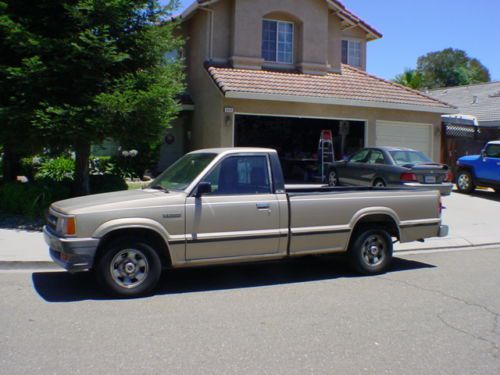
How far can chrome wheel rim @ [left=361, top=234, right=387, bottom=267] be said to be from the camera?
311 inches

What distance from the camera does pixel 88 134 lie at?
1088 centimetres

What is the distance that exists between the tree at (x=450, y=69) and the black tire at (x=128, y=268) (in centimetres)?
5373

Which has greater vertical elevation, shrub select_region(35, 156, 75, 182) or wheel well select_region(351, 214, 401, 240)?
shrub select_region(35, 156, 75, 182)

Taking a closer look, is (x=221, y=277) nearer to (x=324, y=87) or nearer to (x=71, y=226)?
(x=71, y=226)

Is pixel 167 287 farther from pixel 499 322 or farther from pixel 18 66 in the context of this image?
pixel 18 66

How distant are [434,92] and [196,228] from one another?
3453 cm

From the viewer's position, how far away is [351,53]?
76.2ft

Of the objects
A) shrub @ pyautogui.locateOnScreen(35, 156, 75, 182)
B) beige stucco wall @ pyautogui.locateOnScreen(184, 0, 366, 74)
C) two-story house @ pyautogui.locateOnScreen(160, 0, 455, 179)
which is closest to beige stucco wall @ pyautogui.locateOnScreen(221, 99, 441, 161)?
two-story house @ pyautogui.locateOnScreen(160, 0, 455, 179)

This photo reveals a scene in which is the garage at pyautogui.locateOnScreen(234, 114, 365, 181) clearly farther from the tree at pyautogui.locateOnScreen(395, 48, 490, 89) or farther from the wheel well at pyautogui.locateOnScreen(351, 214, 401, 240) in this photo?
the tree at pyautogui.locateOnScreen(395, 48, 490, 89)

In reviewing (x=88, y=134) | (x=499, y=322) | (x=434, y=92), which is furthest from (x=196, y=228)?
(x=434, y=92)

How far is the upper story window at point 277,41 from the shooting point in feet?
62.6

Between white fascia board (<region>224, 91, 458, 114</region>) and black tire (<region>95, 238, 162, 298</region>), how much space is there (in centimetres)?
1027

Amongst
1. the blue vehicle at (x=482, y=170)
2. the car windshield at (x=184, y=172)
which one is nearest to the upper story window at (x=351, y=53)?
the blue vehicle at (x=482, y=170)

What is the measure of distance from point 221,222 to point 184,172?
102 cm
